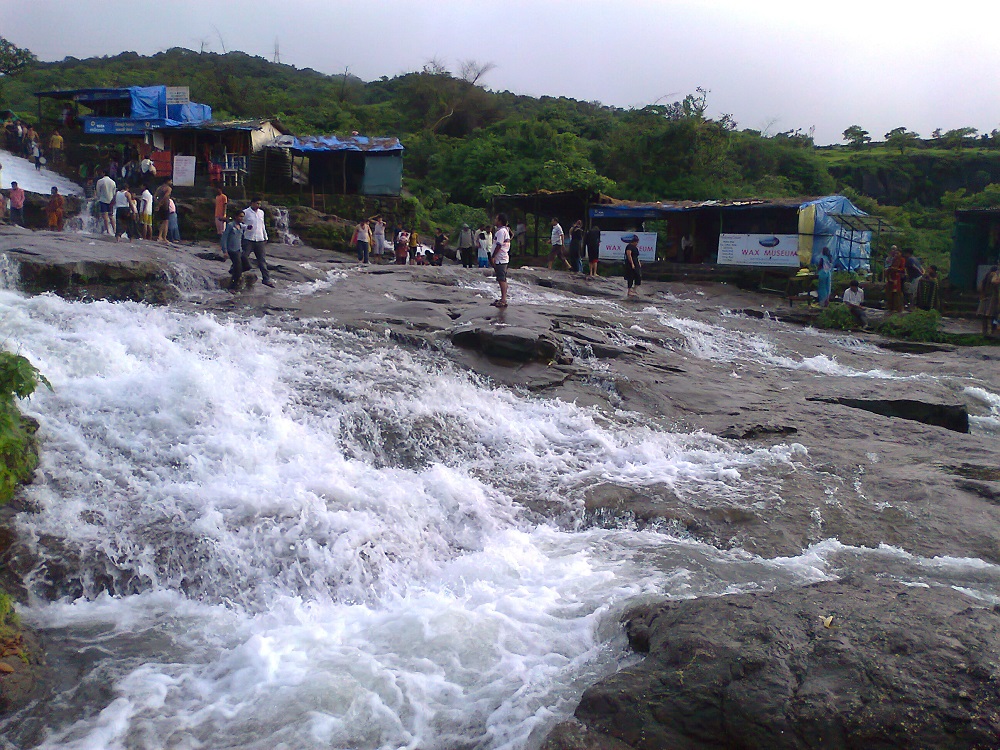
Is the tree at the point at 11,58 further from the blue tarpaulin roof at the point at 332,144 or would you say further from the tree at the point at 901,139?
the tree at the point at 901,139

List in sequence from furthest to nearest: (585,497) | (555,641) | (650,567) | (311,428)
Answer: (311,428) → (585,497) → (650,567) → (555,641)

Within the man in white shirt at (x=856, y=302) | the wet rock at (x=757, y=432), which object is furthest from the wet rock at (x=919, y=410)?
the man in white shirt at (x=856, y=302)

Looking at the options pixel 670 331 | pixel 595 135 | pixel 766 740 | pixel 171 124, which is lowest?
pixel 766 740

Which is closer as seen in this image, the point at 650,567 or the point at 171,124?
the point at 650,567

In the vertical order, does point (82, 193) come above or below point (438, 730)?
above

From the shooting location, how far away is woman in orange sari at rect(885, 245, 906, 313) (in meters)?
18.8

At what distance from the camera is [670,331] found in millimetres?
14141

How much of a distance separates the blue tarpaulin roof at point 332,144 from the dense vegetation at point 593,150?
4.63m

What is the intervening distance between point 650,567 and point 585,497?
4.43 ft

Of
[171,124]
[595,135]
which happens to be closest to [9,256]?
[171,124]

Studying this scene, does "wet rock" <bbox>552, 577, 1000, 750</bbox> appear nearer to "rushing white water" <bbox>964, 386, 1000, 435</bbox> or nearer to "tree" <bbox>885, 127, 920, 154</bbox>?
"rushing white water" <bbox>964, 386, 1000, 435</bbox>

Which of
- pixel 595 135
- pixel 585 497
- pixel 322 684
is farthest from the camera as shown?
pixel 595 135

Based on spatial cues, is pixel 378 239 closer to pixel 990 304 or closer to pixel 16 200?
pixel 16 200

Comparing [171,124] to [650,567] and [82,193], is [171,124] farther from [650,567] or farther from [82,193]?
[650,567]
